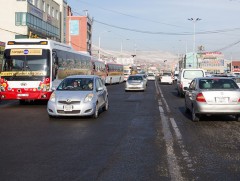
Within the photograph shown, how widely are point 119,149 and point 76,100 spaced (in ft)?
16.9

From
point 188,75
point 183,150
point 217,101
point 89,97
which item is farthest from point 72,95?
point 188,75

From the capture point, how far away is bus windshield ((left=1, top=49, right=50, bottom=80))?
18281 mm

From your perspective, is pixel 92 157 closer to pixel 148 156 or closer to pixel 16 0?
pixel 148 156

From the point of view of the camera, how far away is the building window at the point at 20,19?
6009 cm

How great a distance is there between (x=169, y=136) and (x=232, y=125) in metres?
3.13

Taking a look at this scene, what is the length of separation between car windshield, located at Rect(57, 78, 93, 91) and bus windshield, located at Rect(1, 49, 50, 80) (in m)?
3.76

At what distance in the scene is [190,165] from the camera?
22.2 feet

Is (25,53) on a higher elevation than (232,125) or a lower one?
higher

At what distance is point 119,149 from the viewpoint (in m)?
8.28

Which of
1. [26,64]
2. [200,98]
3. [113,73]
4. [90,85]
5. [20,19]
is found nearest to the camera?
[200,98]

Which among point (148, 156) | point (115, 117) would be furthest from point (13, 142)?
point (115, 117)

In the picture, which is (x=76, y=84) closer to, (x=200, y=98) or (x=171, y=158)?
(x=200, y=98)

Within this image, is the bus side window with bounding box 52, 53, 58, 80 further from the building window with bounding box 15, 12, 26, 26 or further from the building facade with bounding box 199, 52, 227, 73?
the building facade with bounding box 199, 52, 227, 73

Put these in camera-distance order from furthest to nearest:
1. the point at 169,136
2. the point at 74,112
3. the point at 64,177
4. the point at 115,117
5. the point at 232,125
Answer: the point at 115,117 < the point at 74,112 < the point at 232,125 < the point at 169,136 < the point at 64,177
